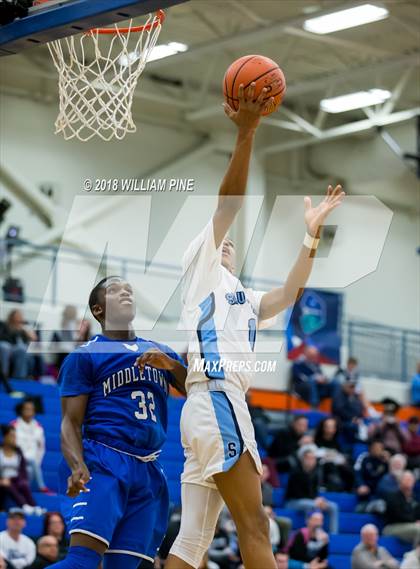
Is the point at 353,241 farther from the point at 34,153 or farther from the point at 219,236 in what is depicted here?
the point at 219,236

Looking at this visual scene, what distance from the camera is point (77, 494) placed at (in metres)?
5.39

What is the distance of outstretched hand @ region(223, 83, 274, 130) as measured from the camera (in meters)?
4.91

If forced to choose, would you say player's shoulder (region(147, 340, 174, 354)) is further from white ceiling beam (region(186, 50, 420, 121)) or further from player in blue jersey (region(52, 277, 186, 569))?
white ceiling beam (region(186, 50, 420, 121))

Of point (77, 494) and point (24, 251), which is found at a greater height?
A: point (24, 251)

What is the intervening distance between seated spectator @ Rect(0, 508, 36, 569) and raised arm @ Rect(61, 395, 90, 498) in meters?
4.58

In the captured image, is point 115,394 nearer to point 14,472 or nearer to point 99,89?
point 99,89

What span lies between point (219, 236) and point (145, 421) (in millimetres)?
1128

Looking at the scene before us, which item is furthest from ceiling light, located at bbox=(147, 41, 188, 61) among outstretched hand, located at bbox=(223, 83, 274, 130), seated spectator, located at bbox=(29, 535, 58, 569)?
outstretched hand, located at bbox=(223, 83, 274, 130)

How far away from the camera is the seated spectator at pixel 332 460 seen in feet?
46.8

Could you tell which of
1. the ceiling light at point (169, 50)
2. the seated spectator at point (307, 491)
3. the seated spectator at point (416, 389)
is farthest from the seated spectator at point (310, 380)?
the ceiling light at point (169, 50)

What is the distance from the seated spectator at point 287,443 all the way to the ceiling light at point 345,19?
526cm

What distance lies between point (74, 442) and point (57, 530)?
16.5 feet

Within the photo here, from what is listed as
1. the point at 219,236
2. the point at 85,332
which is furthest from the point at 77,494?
the point at 85,332

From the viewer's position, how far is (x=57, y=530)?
1023 centimetres
